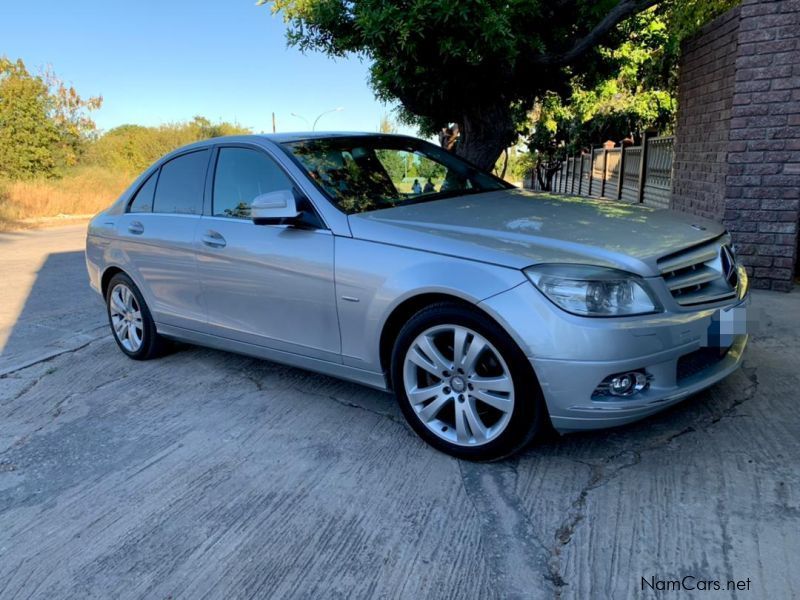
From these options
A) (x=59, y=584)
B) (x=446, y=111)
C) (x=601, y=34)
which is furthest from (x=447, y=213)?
(x=446, y=111)

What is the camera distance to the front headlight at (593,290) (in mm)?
2834

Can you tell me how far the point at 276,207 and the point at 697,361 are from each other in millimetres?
2276

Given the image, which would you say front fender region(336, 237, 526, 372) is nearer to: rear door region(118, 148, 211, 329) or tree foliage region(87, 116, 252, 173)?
rear door region(118, 148, 211, 329)

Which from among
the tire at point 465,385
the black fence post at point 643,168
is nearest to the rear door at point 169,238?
the tire at point 465,385

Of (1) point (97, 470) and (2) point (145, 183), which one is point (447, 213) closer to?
(1) point (97, 470)

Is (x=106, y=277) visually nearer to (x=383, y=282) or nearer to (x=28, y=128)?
(x=383, y=282)

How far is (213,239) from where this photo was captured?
4.21m

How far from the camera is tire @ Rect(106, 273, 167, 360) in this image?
4.97m

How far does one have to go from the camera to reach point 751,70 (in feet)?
19.9

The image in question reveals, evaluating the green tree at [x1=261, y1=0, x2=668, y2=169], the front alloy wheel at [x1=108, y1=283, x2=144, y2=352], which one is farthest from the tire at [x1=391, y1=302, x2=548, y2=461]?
the green tree at [x1=261, y1=0, x2=668, y2=169]

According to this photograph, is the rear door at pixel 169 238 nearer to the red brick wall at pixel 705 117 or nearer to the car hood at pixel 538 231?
the car hood at pixel 538 231

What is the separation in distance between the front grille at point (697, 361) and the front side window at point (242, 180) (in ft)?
7.75

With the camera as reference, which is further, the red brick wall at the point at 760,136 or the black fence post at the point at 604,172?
the black fence post at the point at 604,172

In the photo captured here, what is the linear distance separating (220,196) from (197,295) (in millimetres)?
671
